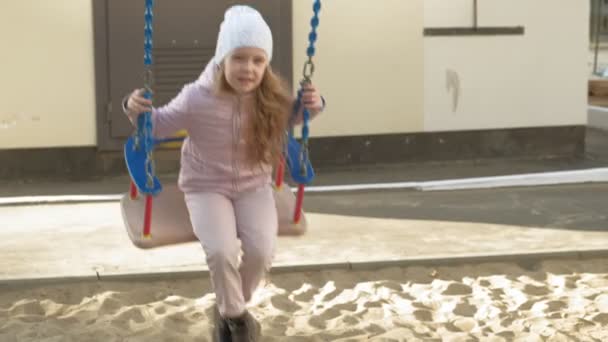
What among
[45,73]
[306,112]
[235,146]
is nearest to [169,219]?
[235,146]

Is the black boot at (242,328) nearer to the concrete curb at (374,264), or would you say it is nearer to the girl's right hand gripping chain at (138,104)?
the girl's right hand gripping chain at (138,104)

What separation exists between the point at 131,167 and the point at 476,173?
4912 mm

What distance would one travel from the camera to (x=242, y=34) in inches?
140

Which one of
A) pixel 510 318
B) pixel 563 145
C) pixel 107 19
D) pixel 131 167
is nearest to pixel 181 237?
pixel 131 167

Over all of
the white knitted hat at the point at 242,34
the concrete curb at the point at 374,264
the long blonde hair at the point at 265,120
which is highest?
the white knitted hat at the point at 242,34

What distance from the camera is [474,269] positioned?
5195mm

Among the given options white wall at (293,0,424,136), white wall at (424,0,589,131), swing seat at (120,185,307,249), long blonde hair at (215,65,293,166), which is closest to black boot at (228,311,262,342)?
swing seat at (120,185,307,249)

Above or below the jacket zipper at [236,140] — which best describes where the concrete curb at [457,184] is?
below

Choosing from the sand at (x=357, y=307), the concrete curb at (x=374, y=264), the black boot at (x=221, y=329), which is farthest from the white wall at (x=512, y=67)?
the black boot at (x=221, y=329)

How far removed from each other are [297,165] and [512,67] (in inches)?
214

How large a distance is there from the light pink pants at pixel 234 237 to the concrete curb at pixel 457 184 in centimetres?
353

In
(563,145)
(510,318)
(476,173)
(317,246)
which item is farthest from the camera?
(563,145)

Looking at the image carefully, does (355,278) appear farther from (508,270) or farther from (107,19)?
(107,19)

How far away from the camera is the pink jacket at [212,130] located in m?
3.66
